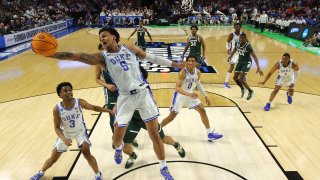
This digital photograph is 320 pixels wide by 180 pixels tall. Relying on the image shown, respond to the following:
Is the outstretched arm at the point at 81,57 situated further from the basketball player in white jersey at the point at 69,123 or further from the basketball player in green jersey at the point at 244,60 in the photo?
the basketball player in green jersey at the point at 244,60

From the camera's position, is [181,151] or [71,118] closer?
[71,118]

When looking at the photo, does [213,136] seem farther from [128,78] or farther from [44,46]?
[44,46]

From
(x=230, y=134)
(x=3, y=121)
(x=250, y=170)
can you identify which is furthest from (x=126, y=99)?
(x=3, y=121)

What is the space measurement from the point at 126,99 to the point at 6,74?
9346 mm

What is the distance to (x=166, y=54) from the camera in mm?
15664

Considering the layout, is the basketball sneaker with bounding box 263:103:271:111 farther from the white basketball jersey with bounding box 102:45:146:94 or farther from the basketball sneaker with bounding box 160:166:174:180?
the white basketball jersey with bounding box 102:45:146:94

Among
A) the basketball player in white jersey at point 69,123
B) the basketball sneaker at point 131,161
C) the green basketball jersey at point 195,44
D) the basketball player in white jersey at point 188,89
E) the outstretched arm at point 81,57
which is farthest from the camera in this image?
the green basketball jersey at point 195,44

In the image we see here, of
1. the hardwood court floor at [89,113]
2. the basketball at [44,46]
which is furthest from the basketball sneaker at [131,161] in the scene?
the basketball at [44,46]

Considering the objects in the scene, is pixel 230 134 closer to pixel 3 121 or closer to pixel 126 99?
pixel 126 99

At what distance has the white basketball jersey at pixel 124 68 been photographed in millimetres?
4074

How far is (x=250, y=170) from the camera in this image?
5168 millimetres

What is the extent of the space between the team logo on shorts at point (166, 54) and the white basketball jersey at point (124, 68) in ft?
25.9

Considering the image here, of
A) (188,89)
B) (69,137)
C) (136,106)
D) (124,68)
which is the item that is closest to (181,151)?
(188,89)

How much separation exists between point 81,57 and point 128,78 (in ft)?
2.44
